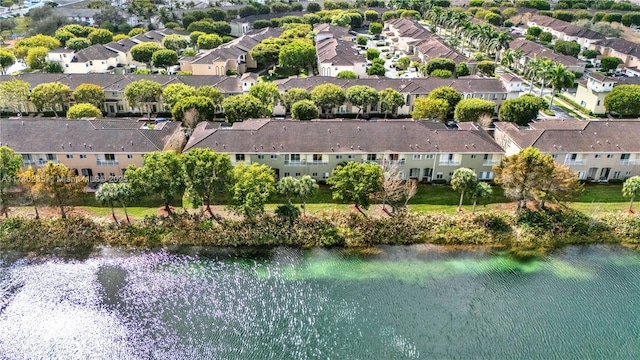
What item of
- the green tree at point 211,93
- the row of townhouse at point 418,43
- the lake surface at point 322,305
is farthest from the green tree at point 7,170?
Answer: the row of townhouse at point 418,43

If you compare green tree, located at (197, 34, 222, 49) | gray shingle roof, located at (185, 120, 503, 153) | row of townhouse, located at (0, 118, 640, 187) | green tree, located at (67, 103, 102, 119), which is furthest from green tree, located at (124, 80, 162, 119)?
green tree, located at (197, 34, 222, 49)

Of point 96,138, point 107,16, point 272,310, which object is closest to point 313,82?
point 96,138

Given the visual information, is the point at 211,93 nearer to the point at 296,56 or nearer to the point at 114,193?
the point at 114,193

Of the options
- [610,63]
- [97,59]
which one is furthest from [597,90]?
[97,59]

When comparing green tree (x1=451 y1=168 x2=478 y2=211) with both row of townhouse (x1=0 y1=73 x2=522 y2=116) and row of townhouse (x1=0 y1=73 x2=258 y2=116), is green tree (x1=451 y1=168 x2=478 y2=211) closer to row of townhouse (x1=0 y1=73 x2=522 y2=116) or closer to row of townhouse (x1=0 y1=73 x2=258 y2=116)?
row of townhouse (x1=0 y1=73 x2=522 y2=116)

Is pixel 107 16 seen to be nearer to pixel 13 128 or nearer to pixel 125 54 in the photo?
pixel 125 54

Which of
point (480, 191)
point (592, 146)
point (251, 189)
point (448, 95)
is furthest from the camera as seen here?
point (448, 95)

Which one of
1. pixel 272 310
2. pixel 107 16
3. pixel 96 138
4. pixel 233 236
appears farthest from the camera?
pixel 107 16
